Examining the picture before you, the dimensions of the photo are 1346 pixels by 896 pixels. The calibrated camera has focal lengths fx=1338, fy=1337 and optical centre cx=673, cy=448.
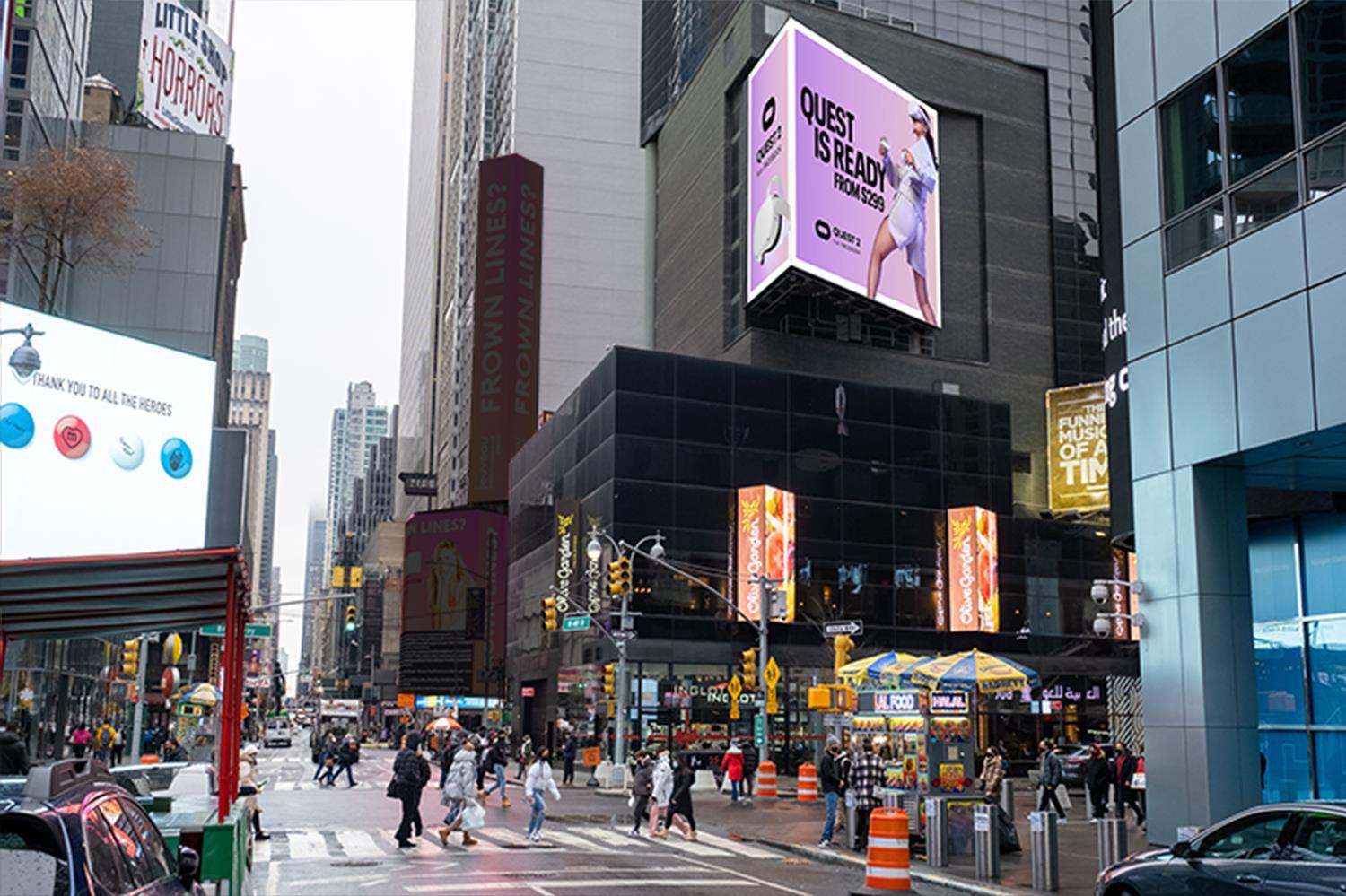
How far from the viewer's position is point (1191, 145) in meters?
19.3

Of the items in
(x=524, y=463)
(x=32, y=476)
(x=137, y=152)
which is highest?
(x=137, y=152)

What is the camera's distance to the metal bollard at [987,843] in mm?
18844

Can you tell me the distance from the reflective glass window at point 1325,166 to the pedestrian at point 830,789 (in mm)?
13182

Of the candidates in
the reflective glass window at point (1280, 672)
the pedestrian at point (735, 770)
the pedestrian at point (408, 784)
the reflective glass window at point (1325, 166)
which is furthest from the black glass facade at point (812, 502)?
the reflective glass window at point (1325, 166)

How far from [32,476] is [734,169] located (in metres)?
42.9

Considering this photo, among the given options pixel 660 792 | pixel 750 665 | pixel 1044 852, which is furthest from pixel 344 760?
pixel 1044 852

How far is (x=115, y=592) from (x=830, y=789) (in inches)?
596

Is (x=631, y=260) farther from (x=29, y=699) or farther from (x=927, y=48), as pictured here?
(x=29, y=699)

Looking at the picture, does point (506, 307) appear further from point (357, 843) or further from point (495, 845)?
point (495, 845)

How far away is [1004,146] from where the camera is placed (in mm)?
77188

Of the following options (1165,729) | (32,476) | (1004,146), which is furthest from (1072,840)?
(1004,146)

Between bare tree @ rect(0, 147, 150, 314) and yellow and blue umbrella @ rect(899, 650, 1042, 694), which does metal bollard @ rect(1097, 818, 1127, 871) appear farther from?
bare tree @ rect(0, 147, 150, 314)

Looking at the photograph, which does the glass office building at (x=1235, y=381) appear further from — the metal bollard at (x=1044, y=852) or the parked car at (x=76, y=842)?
the parked car at (x=76, y=842)

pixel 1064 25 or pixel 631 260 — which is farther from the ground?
pixel 1064 25
